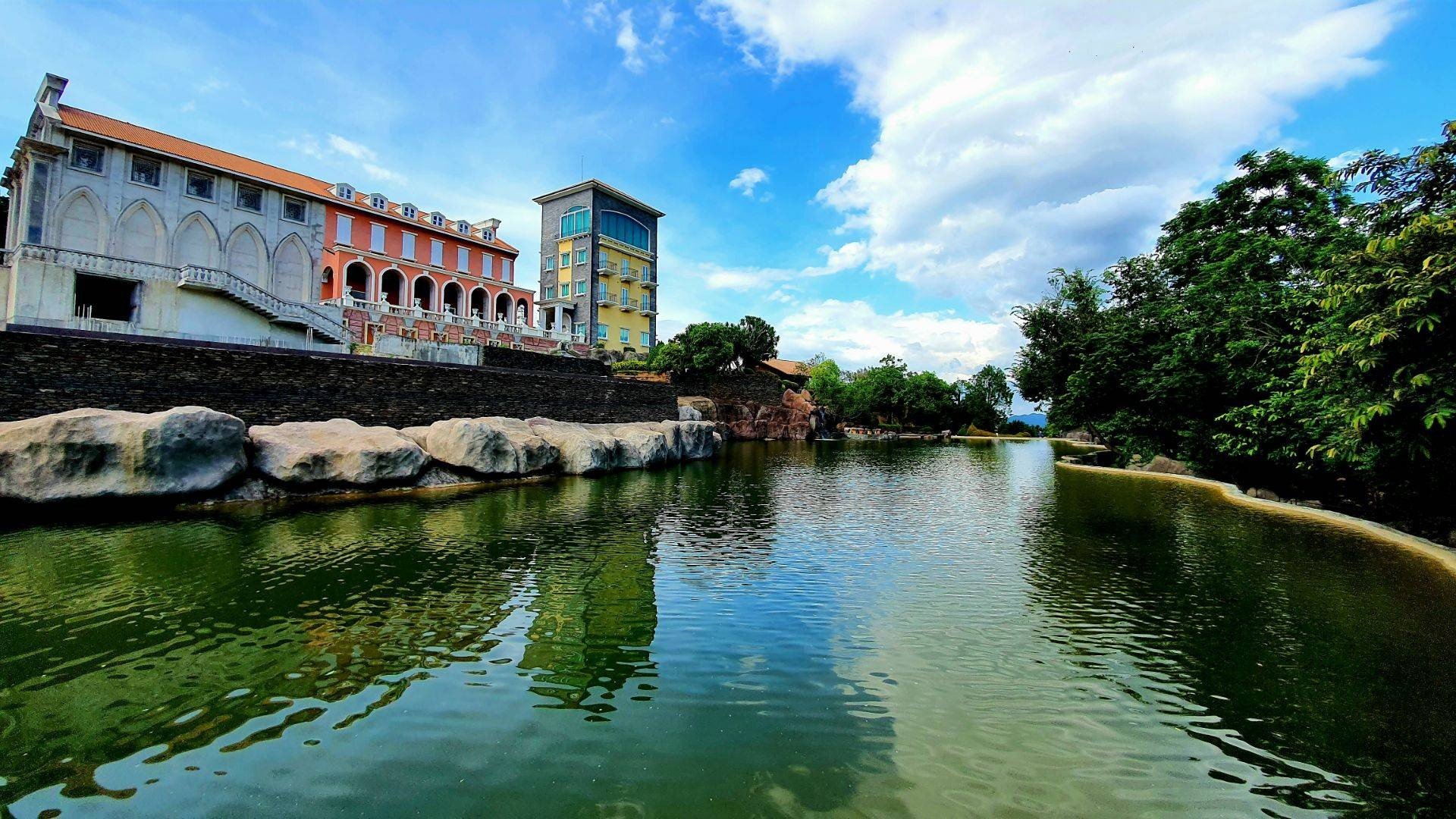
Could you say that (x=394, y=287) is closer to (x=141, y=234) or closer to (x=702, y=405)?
(x=141, y=234)

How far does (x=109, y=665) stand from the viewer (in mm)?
5543

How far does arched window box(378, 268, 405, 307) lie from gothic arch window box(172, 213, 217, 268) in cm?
833

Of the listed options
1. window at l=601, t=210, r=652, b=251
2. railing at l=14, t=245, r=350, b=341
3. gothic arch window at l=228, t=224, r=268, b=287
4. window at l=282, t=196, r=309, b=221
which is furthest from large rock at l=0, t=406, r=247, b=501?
window at l=601, t=210, r=652, b=251

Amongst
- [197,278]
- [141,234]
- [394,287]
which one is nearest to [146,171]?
[141,234]

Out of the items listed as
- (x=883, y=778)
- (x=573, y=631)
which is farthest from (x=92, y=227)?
(x=883, y=778)

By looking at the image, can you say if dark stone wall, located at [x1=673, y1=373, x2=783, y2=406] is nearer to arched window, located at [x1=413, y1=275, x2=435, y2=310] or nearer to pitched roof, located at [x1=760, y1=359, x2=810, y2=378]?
pitched roof, located at [x1=760, y1=359, x2=810, y2=378]

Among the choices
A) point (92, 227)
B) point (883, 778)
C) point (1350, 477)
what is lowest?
point (883, 778)

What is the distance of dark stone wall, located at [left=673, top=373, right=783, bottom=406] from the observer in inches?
2023

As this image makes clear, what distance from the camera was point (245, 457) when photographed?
14516mm

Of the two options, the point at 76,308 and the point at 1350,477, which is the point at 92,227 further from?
the point at 1350,477

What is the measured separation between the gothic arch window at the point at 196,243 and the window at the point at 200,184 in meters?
1.12

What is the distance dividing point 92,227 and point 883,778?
4099 centimetres

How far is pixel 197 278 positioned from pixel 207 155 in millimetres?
14969

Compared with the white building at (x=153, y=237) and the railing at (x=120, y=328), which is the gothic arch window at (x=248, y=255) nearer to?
the white building at (x=153, y=237)
